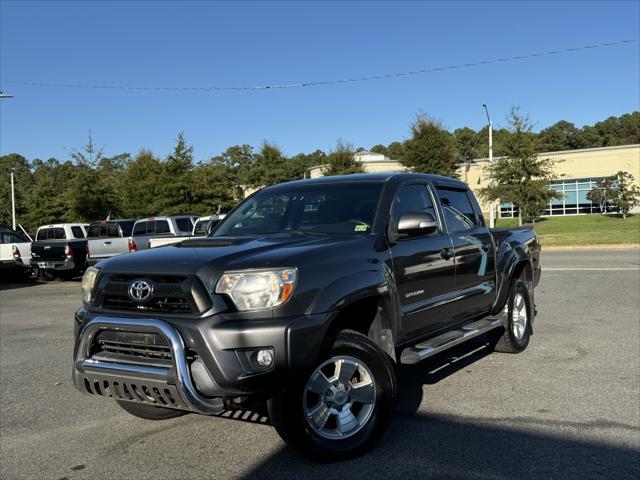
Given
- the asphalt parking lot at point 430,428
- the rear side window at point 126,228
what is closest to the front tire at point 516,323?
the asphalt parking lot at point 430,428

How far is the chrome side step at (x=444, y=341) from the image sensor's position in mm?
4555

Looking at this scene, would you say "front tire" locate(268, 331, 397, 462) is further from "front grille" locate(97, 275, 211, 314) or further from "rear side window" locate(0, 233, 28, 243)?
"rear side window" locate(0, 233, 28, 243)

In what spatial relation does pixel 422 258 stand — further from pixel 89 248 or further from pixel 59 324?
pixel 89 248

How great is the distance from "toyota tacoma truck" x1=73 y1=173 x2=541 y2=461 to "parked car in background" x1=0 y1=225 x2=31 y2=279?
1593 centimetres

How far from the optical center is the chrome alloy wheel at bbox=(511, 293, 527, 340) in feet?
22.4

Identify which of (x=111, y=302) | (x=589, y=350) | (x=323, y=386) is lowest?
(x=589, y=350)

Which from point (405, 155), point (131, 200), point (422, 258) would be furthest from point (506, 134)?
point (422, 258)

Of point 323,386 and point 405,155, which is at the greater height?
point 405,155

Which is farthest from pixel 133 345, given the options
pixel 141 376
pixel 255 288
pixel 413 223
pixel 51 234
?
pixel 51 234

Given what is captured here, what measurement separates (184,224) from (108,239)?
2666 millimetres

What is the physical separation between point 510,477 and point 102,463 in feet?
8.71

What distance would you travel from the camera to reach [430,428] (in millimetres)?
4551

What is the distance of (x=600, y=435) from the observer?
4332 mm

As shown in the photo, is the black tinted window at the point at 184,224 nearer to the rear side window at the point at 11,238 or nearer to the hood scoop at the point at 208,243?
the rear side window at the point at 11,238
